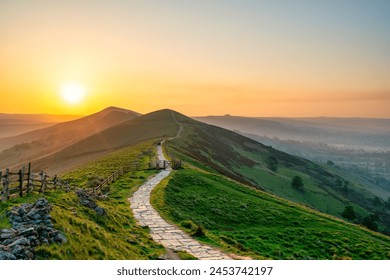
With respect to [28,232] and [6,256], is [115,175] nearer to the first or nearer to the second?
[28,232]

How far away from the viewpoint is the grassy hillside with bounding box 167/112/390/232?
86725mm

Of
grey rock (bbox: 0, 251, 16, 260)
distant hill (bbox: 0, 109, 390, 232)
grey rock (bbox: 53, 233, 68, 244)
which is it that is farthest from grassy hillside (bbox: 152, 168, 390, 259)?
distant hill (bbox: 0, 109, 390, 232)

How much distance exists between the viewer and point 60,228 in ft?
52.2

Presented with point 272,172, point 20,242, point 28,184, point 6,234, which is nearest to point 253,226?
point 28,184

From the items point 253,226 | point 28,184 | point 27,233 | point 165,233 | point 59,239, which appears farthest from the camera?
point 253,226

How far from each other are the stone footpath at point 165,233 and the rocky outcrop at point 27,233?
24.9ft

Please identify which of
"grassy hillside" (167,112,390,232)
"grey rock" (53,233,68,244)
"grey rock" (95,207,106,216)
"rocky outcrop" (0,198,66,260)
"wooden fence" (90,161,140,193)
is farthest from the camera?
"grassy hillside" (167,112,390,232)

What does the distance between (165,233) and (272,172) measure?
305 ft

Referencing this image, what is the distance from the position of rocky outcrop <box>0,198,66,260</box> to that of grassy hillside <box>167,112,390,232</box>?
172 ft

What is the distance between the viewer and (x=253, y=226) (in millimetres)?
33125

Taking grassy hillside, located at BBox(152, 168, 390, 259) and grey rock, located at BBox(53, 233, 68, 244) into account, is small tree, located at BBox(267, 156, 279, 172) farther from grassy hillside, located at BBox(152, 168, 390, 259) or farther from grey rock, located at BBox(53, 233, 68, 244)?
grey rock, located at BBox(53, 233, 68, 244)

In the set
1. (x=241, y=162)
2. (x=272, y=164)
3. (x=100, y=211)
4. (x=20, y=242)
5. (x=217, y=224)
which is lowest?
(x=272, y=164)
